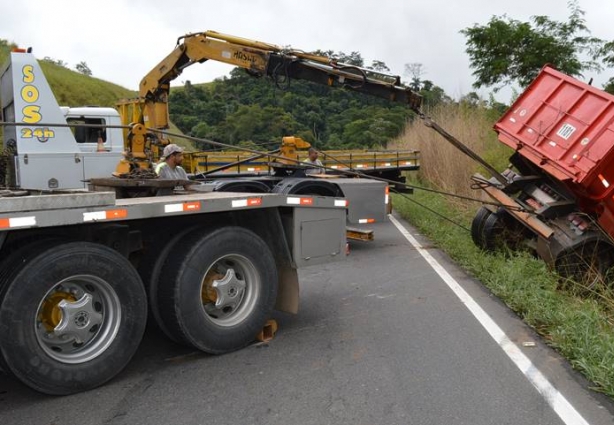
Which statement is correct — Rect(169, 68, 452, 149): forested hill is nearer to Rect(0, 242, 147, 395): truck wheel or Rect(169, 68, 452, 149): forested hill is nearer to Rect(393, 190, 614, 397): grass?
Rect(393, 190, 614, 397): grass

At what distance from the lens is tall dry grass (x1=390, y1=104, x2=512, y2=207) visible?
15233mm

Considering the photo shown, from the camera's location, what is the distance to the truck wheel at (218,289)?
4.56 meters

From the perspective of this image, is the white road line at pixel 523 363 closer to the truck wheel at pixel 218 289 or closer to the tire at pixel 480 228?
the tire at pixel 480 228

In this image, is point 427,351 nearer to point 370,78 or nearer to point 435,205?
point 370,78

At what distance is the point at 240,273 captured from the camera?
512 cm

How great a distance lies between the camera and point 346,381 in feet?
14.0

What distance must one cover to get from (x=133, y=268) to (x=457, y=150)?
13298 millimetres

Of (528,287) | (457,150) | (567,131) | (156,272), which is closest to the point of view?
(156,272)

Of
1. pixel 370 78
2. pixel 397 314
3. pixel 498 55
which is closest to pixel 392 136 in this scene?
pixel 498 55

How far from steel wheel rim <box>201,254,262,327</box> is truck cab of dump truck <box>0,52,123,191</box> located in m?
6.07

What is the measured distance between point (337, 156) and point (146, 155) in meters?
6.70

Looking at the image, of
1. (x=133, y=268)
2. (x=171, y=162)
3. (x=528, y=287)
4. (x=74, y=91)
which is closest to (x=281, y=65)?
(x=171, y=162)

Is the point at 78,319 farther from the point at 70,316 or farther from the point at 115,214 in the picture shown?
the point at 115,214

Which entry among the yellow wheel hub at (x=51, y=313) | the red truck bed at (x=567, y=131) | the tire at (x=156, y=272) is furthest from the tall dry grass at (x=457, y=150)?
the yellow wheel hub at (x=51, y=313)
